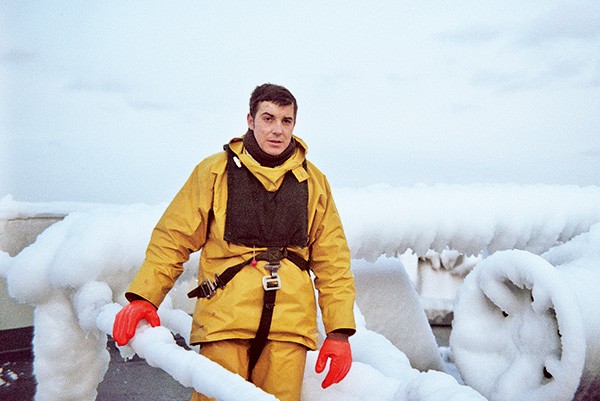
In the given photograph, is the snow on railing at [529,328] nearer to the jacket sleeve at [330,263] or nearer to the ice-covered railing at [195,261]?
the ice-covered railing at [195,261]

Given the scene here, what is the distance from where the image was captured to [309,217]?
1.93 meters

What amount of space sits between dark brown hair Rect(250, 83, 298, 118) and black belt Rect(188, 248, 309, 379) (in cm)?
45

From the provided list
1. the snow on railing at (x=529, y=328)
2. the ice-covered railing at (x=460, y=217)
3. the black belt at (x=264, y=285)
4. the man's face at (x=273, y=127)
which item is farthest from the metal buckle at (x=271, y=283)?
the ice-covered railing at (x=460, y=217)

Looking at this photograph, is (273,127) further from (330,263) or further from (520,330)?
(520,330)

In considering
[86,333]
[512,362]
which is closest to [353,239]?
[512,362]

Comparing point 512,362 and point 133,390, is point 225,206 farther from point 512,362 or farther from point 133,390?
point 133,390

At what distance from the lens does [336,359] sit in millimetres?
1865

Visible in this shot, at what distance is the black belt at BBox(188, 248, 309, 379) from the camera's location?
179 cm

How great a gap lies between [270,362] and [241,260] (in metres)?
0.33

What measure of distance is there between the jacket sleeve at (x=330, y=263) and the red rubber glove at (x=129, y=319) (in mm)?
557

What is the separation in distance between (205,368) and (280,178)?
606mm

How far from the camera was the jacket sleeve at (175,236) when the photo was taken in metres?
1.86

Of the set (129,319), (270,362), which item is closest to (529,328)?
(270,362)

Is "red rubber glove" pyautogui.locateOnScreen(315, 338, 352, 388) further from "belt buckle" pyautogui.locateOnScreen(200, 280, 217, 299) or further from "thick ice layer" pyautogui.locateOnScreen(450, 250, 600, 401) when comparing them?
"thick ice layer" pyautogui.locateOnScreen(450, 250, 600, 401)
